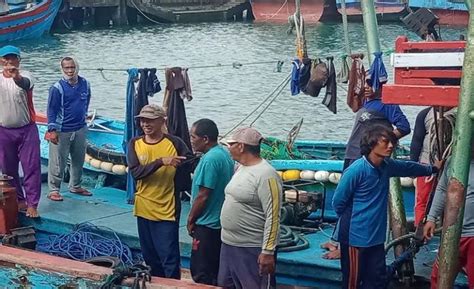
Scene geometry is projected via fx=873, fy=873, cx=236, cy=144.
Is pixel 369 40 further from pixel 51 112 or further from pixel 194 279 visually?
pixel 51 112

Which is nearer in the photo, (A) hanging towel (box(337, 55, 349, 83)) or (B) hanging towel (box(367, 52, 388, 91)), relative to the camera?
(B) hanging towel (box(367, 52, 388, 91))

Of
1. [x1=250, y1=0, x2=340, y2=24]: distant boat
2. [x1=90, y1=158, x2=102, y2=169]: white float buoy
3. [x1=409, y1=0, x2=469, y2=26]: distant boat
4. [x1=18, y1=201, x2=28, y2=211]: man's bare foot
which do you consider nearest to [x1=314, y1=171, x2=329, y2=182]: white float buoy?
[x1=90, y1=158, x2=102, y2=169]: white float buoy

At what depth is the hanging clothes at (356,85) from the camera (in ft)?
24.0

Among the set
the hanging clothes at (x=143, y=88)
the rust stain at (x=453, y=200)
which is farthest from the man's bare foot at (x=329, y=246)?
the hanging clothes at (x=143, y=88)

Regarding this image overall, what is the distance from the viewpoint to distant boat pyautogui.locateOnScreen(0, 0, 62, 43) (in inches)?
1514

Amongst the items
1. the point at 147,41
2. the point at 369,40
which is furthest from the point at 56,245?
the point at 147,41

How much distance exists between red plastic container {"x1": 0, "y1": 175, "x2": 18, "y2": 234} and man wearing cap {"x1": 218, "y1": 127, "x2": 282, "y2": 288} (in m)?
2.86

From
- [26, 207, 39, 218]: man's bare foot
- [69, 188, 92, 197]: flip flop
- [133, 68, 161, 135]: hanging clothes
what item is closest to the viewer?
[26, 207, 39, 218]: man's bare foot

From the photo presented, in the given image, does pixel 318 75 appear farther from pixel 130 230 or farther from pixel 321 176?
pixel 130 230

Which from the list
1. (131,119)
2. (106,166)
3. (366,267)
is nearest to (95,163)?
(106,166)

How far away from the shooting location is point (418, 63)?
5309mm

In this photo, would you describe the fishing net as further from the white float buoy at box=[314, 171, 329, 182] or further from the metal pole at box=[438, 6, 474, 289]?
the metal pole at box=[438, 6, 474, 289]

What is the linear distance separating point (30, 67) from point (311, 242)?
2480 cm

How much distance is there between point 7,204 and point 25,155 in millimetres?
495
